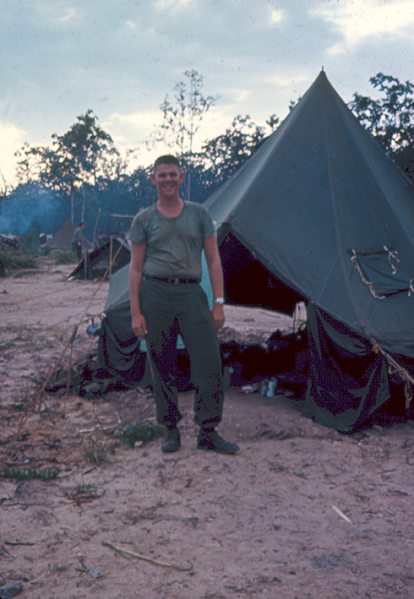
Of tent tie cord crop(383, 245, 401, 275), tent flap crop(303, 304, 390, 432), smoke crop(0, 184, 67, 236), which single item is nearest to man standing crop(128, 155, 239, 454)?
tent flap crop(303, 304, 390, 432)

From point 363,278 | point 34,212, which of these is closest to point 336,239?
point 363,278

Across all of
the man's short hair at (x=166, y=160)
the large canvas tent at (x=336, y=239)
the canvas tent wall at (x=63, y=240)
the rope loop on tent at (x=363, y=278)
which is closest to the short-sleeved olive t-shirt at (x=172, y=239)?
the man's short hair at (x=166, y=160)

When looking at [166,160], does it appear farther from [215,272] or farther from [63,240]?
[63,240]

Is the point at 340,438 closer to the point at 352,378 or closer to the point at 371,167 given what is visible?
the point at 352,378

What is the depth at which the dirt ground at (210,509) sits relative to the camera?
219 centimetres

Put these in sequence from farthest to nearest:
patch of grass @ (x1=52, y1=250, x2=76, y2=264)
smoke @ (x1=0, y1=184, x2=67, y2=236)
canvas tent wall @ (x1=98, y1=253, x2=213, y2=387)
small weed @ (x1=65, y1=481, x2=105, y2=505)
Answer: smoke @ (x1=0, y1=184, x2=67, y2=236)
patch of grass @ (x1=52, y1=250, x2=76, y2=264)
canvas tent wall @ (x1=98, y1=253, x2=213, y2=387)
small weed @ (x1=65, y1=481, x2=105, y2=505)

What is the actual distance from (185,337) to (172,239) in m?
0.70

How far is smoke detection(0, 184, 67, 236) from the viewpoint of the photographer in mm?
40625

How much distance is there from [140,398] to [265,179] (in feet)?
8.60

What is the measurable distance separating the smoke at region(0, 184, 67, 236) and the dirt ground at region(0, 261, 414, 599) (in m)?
38.8

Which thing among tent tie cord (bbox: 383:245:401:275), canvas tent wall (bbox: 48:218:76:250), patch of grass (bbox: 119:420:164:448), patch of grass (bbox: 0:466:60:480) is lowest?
patch of grass (bbox: 0:466:60:480)

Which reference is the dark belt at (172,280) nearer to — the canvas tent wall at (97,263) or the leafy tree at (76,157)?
the canvas tent wall at (97,263)

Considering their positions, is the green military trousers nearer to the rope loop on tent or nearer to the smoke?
the rope loop on tent

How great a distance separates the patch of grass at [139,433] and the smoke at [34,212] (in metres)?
39.2
